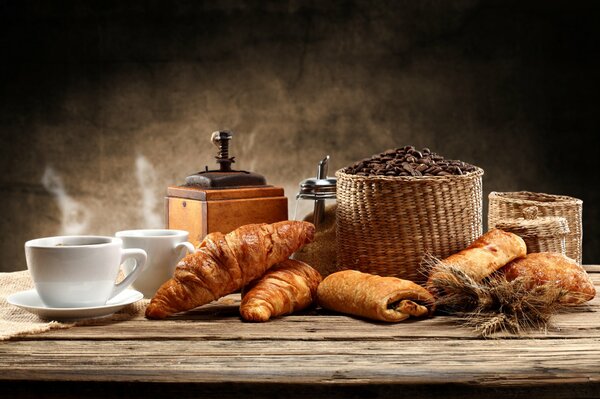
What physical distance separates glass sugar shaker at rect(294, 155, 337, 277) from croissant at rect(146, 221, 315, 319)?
427 mm

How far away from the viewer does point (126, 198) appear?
533 centimetres

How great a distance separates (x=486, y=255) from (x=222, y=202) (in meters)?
0.76

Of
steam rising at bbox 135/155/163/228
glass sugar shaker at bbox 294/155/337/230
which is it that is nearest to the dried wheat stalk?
glass sugar shaker at bbox 294/155/337/230

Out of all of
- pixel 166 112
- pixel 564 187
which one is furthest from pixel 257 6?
pixel 564 187

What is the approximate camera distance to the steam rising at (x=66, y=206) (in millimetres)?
5344

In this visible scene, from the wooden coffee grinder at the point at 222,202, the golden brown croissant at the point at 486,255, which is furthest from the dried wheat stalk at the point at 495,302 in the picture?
the wooden coffee grinder at the point at 222,202

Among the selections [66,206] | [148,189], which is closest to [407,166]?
[148,189]

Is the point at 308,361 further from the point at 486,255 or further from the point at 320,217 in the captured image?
the point at 320,217

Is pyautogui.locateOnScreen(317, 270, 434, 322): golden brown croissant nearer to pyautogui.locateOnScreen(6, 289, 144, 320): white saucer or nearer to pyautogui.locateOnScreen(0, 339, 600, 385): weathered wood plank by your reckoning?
pyautogui.locateOnScreen(0, 339, 600, 385): weathered wood plank

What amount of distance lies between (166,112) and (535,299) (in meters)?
4.11

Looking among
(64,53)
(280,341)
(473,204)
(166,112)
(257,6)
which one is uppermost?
(257,6)

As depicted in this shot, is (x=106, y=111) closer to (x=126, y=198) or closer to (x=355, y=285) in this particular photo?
(x=126, y=198)

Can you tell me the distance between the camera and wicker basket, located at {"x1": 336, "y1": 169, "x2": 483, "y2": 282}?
6.03ft

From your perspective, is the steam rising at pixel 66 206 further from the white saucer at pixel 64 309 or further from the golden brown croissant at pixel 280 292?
the golden brown croissant at pixel 280 292
